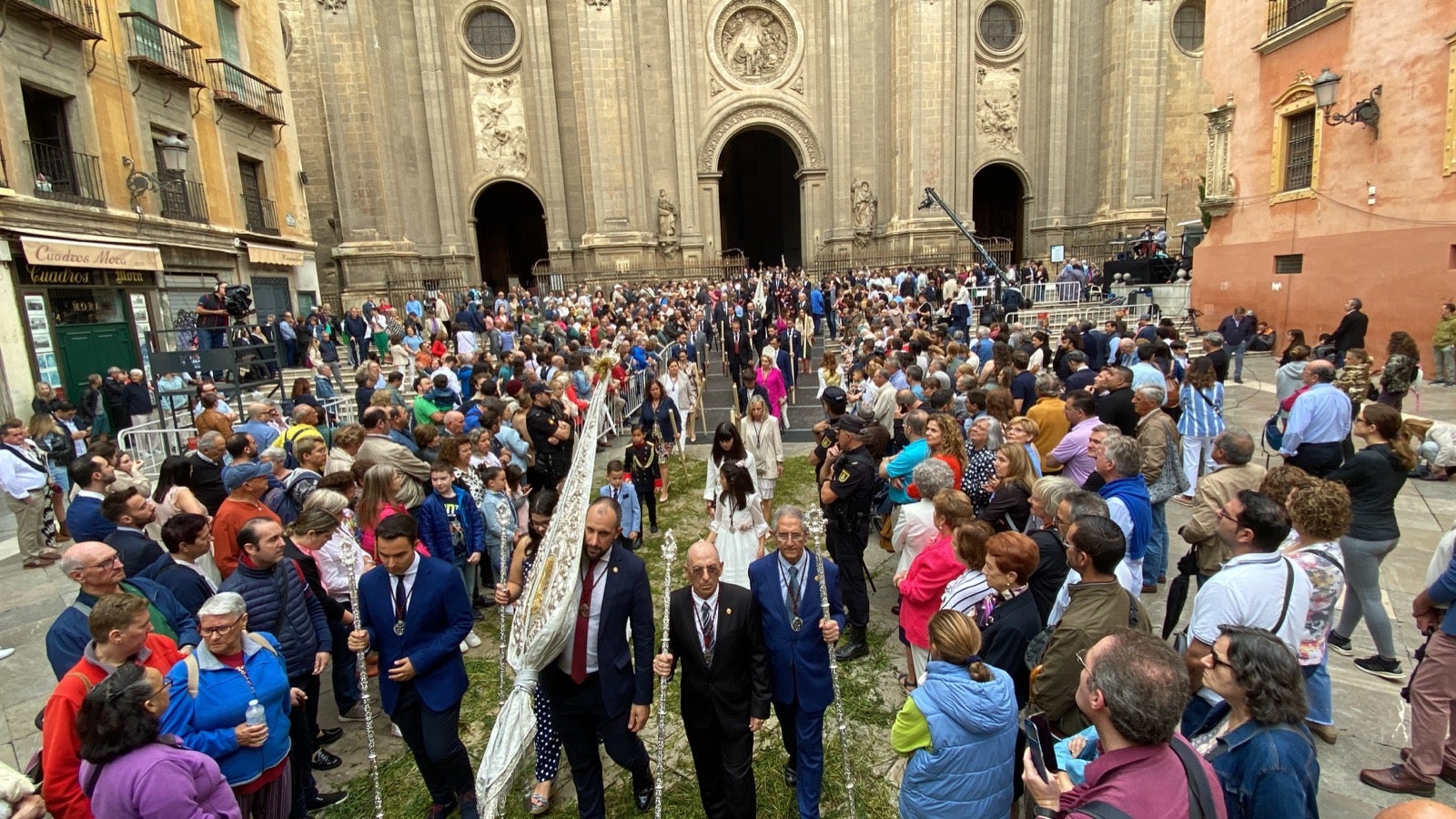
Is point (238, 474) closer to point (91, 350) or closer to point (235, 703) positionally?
point (235, 703)

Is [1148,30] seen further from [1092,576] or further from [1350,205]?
[1092,576]

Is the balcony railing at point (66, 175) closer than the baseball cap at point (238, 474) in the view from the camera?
No

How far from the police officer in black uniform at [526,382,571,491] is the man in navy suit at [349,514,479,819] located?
4170mm

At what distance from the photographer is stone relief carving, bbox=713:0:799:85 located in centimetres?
2920

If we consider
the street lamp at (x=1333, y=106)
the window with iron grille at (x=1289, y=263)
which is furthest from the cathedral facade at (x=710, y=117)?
the street lamp at (x=1333, y=106)

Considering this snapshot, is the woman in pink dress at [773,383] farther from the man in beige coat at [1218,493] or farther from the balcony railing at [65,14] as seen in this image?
the balcony railing at [65,14]

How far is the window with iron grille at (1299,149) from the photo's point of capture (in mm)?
13836

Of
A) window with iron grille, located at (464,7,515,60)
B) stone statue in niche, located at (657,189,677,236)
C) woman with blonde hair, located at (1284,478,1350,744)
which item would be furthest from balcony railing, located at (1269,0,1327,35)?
window with iron grille, located at (464,7,515,60)

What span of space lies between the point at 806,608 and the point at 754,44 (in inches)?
1198

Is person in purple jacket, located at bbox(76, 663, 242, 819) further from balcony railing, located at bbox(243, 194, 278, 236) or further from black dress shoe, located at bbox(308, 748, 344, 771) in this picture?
balcony railing, located at bbox(243, 194, 278, 236)

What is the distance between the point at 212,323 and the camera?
1463cm

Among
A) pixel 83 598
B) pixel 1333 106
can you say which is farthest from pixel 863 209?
pixel 83 598

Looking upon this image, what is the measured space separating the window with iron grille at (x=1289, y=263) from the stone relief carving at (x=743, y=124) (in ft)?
61.1

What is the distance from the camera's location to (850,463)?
5535 millimetres
